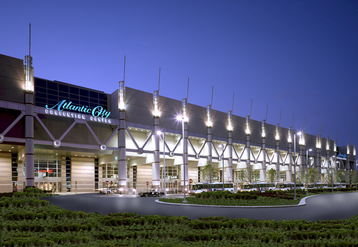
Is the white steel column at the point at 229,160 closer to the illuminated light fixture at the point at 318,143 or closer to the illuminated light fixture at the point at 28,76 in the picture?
the illuminated light fixture at the point at 28,76

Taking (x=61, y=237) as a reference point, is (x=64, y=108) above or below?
above

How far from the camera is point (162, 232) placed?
12633 millimetres

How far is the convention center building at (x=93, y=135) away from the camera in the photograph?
146 ft

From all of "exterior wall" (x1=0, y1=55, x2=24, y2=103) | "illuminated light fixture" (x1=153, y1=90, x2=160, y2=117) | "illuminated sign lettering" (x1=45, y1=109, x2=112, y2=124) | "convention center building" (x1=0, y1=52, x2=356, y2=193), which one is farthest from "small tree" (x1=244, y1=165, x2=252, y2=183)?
"exterior wall" (x1=0, y1=55, x2=24, y2=103)

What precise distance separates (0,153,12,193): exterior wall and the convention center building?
0.46 ft

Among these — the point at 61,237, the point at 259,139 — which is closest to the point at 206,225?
the point at 61,237

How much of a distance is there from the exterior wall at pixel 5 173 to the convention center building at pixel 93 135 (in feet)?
0.46

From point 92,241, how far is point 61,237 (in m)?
1.23

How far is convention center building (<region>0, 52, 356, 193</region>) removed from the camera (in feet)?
146

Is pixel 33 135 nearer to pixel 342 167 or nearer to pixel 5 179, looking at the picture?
pixel 5 179

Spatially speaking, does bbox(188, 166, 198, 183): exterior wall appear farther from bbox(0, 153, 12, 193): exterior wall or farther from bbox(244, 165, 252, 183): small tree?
bbox(0, 153, 12, 193): exterior wall

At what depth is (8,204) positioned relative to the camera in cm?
1984

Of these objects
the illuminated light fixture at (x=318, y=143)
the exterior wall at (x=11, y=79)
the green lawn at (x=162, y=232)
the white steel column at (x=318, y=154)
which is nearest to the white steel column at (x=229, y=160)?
the exterior wall at (x=11, y=79)

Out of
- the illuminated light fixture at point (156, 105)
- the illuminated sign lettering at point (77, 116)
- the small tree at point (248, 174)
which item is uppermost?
the illuminated light fixture at point (156, 105)
